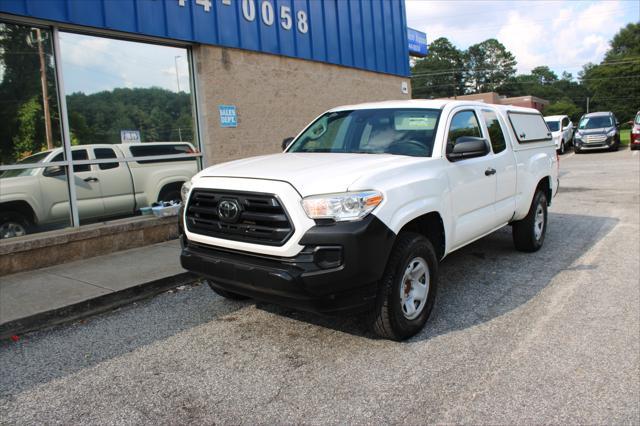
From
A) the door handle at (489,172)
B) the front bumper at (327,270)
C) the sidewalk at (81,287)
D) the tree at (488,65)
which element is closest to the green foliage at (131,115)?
the sidewalk at (81,287)

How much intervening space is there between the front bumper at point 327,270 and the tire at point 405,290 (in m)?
0.18

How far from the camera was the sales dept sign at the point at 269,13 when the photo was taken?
8.80 meters

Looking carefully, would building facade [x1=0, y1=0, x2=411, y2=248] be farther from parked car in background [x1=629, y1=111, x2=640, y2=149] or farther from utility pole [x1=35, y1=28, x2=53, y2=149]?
parked car in background [x1=629, y1=111, x2=640, y2=149]

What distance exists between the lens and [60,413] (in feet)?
10.4

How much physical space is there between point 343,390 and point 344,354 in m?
0.53

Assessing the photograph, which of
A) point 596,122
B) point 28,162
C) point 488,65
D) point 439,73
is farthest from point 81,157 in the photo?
point 488,65

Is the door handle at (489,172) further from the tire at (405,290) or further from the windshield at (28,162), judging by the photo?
the windshield at (28,162)

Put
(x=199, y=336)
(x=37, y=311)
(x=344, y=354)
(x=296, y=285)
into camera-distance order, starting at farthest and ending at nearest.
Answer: (x=37, y=311), (x=199, y=336), (x=344, y=354), (x=296, y=285)

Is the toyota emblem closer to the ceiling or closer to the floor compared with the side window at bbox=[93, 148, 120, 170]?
closer to the floor

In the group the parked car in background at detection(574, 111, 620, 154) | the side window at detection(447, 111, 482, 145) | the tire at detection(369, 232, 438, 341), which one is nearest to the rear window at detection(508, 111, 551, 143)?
the side window at detection(447, 111, 482, 145)

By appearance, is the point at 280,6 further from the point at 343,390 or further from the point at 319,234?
Result: the point at 343,390

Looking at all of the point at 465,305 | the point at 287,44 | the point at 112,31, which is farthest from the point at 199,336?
the point at 287,44

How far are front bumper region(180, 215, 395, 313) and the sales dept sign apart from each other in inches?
242

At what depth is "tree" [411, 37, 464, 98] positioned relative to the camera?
9831 cm
